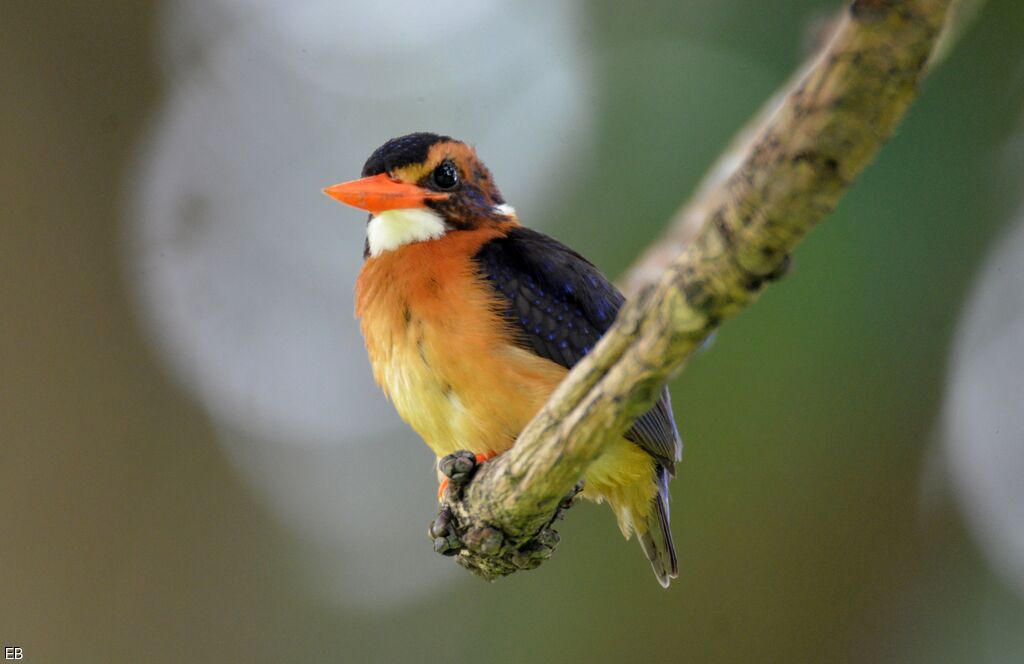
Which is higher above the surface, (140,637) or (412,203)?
(412,203)

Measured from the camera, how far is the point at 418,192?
4141 mm

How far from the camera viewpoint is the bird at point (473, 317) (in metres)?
3.70

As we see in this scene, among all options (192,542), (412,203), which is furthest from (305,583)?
(412,203)

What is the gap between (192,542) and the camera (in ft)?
20.1

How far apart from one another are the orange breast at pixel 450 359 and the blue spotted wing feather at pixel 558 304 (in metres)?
0.08

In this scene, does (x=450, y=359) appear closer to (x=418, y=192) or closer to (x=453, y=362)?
(x=453, y=362)

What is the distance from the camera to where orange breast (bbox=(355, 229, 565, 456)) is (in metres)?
3.67

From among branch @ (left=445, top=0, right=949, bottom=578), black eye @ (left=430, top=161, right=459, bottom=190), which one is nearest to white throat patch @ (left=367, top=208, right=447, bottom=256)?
black eye @ (left=430, top=161, right=459, bottom=190)

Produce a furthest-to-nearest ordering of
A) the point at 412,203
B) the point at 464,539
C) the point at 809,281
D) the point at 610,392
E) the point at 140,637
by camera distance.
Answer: the point at 809,281 → the point at 140,637 → the point at 412,203 → the point at 464,539 → the point at 610,392

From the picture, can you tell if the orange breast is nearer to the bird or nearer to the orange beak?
the bird

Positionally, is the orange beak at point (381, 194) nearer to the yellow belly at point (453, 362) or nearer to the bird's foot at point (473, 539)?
the yellow belly at point (453, 362)

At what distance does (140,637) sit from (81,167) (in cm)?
279

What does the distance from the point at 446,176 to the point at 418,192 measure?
19 centimetres

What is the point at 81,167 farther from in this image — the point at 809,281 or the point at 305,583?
the point at 809,281
